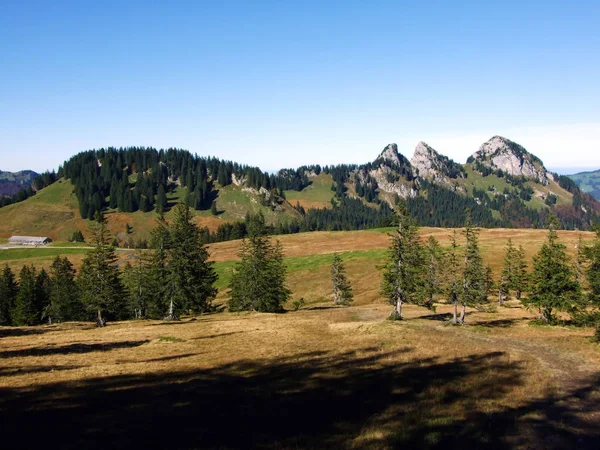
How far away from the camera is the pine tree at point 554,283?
41.7 meters

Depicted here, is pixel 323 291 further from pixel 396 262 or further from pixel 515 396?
pixel 515 396

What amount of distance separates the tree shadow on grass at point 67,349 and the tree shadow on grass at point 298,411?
11098 millimetres

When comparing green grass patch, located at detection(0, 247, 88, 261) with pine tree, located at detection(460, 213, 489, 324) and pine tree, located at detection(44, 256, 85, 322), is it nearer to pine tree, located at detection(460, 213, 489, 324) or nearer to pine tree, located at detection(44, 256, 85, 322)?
pine tree, located at detection(44, 256, 85, 322)

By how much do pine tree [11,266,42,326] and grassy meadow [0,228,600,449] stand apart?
5099 cm

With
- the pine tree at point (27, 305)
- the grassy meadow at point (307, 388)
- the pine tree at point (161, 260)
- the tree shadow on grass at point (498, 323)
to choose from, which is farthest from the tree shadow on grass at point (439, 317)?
the pine tree at point (27, 305)

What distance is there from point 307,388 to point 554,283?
33834mm

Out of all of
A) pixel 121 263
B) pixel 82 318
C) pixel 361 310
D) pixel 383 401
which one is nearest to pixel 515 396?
pixel 383 401

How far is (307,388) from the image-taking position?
20.2 meters

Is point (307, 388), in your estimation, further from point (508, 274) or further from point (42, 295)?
point (42, 295)

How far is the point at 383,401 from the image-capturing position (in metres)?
18.3

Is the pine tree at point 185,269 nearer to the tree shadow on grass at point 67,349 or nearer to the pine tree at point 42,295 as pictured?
the tree shadow on grass at point 67,349

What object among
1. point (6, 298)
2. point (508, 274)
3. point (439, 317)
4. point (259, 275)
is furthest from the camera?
point (6, 298)

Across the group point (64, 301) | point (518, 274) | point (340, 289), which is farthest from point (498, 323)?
point (64, 301)

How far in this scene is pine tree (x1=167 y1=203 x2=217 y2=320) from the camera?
55.2 meters
